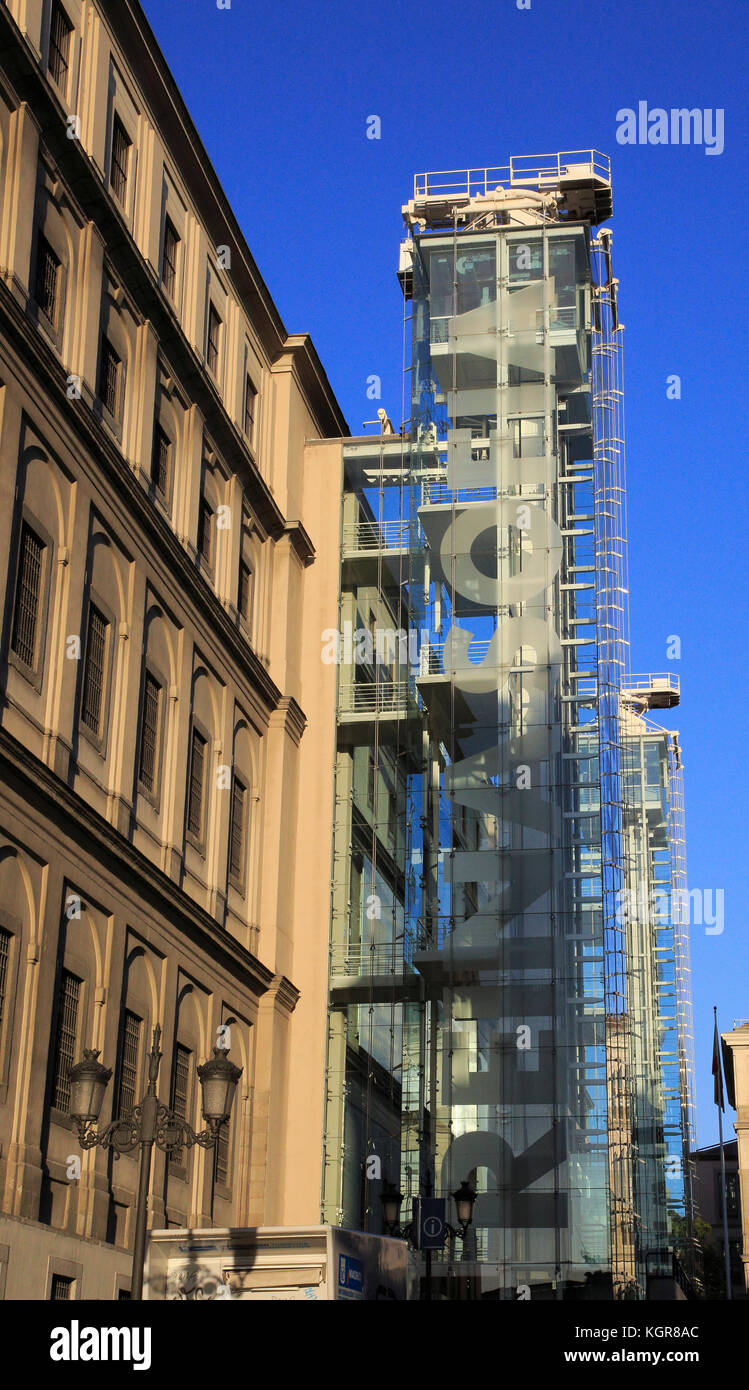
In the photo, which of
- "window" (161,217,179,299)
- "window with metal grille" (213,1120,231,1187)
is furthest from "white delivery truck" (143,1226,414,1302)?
"window" (161,217,179,299)

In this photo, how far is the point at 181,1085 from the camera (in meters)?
28.4

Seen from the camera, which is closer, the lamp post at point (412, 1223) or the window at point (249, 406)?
the lamp post at point (412, 1223)

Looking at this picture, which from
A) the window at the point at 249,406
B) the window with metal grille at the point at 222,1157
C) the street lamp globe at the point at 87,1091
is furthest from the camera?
the window at the point at 249,406

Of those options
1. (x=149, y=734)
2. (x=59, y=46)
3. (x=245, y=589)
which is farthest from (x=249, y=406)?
(x=59, y=46)

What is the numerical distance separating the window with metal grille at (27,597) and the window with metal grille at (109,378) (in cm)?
390

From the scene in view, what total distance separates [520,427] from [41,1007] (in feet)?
73.2

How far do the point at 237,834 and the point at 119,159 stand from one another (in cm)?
1256

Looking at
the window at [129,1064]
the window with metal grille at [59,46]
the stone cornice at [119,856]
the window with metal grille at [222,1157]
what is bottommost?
the window with metal grille at [222,1157]

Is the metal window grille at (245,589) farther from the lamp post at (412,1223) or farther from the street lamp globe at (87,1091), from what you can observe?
the street lamp globe at (87,1091)

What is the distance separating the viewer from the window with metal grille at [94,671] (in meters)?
25.5

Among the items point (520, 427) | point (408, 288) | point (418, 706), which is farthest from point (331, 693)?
point (408, 288)

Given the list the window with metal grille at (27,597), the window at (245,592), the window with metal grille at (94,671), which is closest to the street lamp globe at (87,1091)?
the window with metal grille at (27,597)

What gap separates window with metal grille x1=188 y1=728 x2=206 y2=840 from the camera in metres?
30.4

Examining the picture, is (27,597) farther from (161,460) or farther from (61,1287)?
(61,1287)
